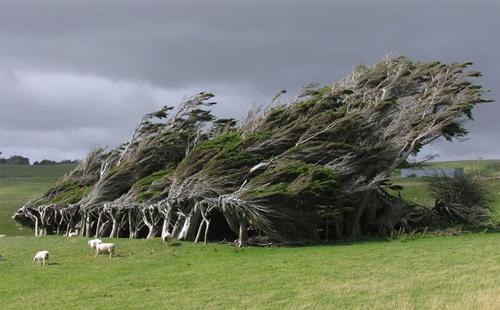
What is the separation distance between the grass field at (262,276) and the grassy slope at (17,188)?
2101 cm

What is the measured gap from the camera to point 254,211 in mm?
26359

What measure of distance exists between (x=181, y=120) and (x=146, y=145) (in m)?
3.40

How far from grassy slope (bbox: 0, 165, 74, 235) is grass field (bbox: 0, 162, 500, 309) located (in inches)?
827

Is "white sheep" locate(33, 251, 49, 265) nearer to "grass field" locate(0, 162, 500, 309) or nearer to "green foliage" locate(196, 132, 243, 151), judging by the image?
"grass field" locate(0, 162, 500, 309)

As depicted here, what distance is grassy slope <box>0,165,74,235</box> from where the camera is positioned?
47.2 meters

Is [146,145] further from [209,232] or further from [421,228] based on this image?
[421,228]

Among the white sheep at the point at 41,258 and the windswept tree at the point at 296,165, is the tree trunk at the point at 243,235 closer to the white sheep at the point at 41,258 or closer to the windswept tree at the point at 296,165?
the windswept tree at the point at 296,165

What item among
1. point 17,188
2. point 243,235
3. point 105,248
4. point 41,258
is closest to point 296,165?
point 243,235

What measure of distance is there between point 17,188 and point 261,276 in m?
65.8

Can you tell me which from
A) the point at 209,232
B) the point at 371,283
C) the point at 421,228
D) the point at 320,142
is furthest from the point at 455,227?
the point at 371,283

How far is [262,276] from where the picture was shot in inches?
710

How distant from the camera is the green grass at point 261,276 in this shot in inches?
543

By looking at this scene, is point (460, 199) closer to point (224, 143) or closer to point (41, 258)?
point (224, 143)

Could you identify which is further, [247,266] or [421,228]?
[421,228]
